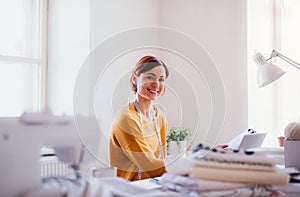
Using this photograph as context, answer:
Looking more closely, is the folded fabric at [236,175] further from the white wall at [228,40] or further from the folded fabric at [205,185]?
the white wall at [228,40]

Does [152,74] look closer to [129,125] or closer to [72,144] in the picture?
[129,125]

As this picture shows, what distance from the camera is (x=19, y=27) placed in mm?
1774

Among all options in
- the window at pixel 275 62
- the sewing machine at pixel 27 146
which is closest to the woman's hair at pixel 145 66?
the sewing machine at pixel 27 146

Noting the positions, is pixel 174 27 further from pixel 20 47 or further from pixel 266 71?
pixel 20 47

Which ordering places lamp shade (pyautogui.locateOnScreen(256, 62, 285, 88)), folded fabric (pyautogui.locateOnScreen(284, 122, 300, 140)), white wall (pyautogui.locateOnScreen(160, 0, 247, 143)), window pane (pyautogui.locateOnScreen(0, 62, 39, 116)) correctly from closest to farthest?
folded fabric (pyautogui.locateOnScreen(284, 122, 300, 140)), window pane (pyautogui.locateOnScreen(0, 62, 39, 116)), lamp shade (pyautogui.locateOnScreen(256, 62, 285, 88)), white wall (pyautogui.locateOnScreen(160, 0, 247, 143))

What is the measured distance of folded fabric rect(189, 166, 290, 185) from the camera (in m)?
0.62

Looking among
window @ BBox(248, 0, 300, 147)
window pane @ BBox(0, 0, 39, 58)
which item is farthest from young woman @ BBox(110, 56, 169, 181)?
window @ BBox(248, 0, 300, 147)

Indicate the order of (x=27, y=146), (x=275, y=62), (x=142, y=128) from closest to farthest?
1. (x=27, y=146)
2. (x=142, y=128)
3. (x=275, y=62)

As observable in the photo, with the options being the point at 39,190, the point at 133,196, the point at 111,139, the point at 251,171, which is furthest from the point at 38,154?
the point at 111,139

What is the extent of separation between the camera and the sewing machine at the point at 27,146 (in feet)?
1.97

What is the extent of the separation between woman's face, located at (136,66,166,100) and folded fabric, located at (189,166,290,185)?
488mm

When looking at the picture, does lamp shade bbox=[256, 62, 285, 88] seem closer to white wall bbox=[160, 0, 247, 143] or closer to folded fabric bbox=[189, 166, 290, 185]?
white wall bbox=[160, 0, 247, 143]

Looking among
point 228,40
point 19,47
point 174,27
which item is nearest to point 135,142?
point 19,47

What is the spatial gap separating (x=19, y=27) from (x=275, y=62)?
1831 millimetres
